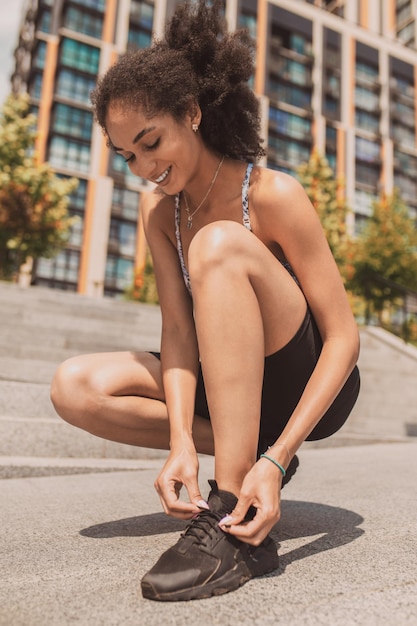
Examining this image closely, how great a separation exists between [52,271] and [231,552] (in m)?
36.6

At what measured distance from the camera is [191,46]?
5.54 feet

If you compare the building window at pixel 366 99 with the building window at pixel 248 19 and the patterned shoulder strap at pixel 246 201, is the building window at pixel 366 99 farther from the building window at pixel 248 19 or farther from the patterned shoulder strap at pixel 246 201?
the patterned shoulder strap at pixel 246 201

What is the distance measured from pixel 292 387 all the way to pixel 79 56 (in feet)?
134

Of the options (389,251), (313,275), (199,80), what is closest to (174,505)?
(313,275)

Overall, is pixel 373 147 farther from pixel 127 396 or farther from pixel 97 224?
pixel 127 396

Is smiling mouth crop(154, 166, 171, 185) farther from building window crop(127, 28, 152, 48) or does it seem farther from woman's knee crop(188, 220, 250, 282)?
building window crop(127, 28, 152, 48)

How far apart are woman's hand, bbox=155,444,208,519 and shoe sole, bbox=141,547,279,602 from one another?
17cm

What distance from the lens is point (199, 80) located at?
1679 millimetres

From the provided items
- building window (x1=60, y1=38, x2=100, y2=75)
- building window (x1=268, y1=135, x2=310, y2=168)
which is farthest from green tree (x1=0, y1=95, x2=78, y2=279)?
building window (x1=268, y1=135, x2=310, y2=168)

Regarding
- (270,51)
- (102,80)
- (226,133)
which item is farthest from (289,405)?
(270,51)

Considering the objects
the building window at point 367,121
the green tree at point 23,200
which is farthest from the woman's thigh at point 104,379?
the building window at point 367,121

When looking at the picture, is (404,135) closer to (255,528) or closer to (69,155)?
(69,155)

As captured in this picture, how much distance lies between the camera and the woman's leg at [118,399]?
65.0 inches

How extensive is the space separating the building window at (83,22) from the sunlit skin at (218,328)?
→ 40.8 m
